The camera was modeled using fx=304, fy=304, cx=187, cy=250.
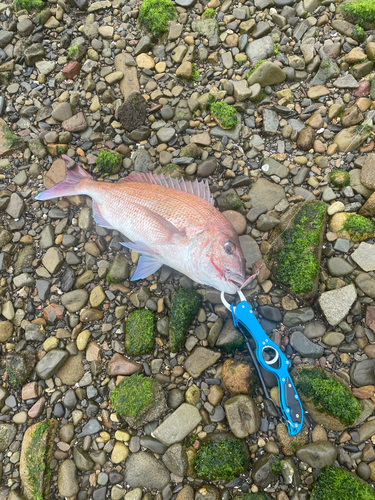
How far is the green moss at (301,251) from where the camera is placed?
3406 millimetres

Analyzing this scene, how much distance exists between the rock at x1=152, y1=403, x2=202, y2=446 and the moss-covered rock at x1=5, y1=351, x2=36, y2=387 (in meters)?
1.66

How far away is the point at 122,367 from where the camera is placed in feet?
11.3

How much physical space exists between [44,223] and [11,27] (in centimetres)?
352

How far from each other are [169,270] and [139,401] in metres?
1.47

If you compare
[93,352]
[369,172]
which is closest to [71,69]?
[93,352]

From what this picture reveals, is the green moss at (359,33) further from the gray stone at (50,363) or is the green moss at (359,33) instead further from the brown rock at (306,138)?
the gray stone at (50,363)

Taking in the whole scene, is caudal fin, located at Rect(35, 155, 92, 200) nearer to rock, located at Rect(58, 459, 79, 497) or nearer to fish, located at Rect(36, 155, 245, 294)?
fish, located at Rect(36, 155, 245, 294)

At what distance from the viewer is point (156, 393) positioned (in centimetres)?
329

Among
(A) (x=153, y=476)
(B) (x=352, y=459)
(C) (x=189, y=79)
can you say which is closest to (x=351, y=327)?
(B) (x=352, y=459)

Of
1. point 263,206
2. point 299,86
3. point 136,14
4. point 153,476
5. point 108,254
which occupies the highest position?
point 136,14

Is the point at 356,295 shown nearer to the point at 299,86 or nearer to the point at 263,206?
the point at 263,206

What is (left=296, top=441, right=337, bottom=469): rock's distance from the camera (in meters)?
2.94

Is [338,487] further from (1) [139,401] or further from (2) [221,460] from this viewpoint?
(1) [139,401]

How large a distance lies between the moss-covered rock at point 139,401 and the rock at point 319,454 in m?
1.47
